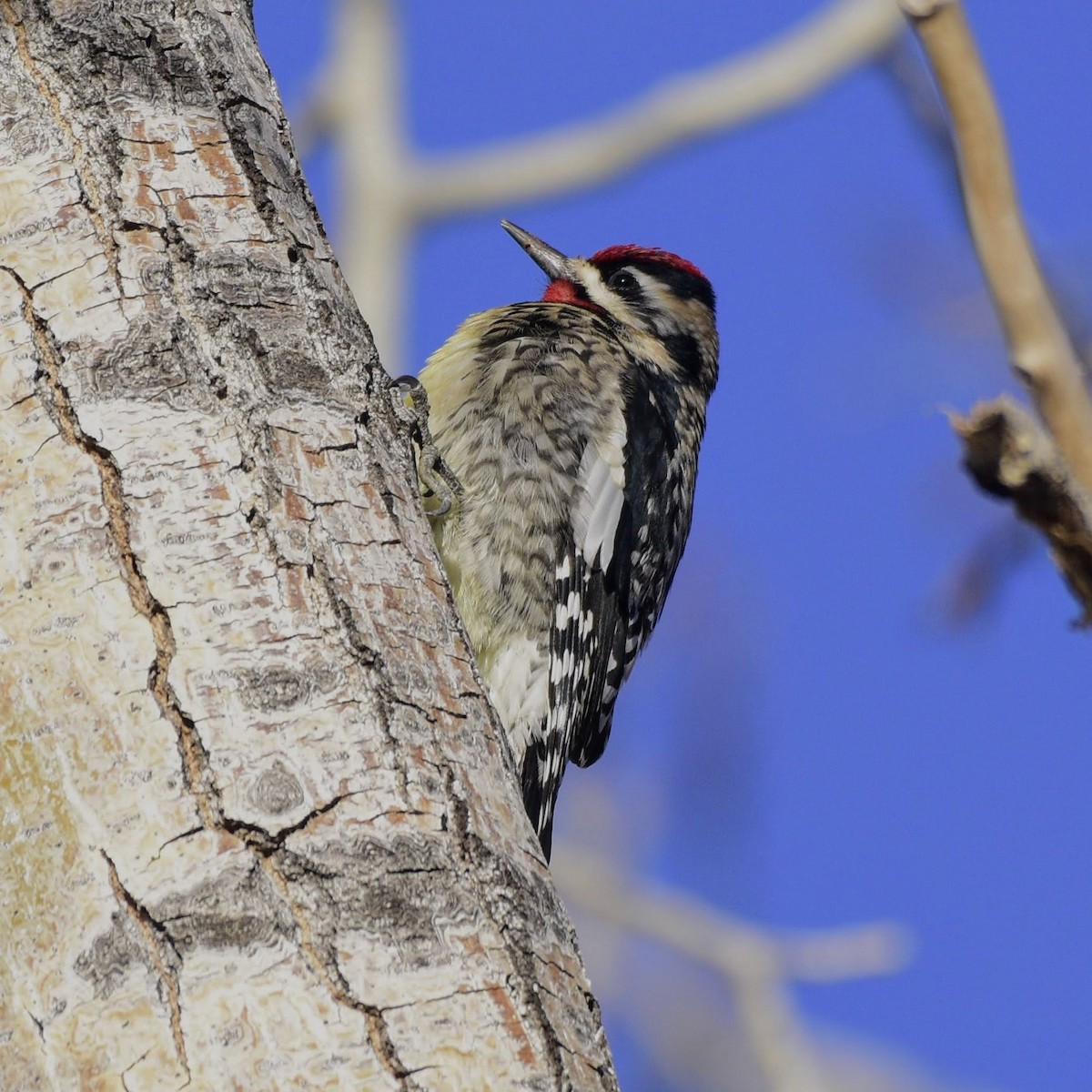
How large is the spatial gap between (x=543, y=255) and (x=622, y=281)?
0.26 metres

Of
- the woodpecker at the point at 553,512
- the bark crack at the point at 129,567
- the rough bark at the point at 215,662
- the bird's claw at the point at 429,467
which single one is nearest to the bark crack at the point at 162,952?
the rough bark at the point at 215,662

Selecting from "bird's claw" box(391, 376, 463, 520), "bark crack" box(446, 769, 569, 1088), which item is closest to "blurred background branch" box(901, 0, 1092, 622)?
"bark crack" box(446, 769, 569, 1088)

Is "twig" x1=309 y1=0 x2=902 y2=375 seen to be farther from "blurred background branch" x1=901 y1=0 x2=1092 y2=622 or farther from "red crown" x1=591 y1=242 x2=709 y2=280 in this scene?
"blurred background branch" x1=901 y1=0 x2=1092 y2=622

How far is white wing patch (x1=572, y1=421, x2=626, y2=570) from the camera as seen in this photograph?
3.50 metres

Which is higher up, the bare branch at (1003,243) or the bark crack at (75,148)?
the bark crack at (75,148)

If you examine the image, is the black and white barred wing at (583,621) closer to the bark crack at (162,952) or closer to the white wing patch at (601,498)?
the white wing patch at (601,498)

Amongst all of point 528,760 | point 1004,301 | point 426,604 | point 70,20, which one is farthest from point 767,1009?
point 1004,301

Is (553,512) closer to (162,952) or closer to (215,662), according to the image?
(215,662)

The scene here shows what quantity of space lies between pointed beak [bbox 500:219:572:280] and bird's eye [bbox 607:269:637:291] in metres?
0.12

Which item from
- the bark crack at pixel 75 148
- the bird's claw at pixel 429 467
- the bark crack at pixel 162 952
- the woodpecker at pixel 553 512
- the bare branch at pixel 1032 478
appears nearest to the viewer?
the bare branch at pixel 1032 478

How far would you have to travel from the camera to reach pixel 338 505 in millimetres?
1868

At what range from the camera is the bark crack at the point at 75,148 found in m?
1.95

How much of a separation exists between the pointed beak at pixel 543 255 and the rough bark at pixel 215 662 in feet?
7.70

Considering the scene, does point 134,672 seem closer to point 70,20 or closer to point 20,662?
point 20,662
